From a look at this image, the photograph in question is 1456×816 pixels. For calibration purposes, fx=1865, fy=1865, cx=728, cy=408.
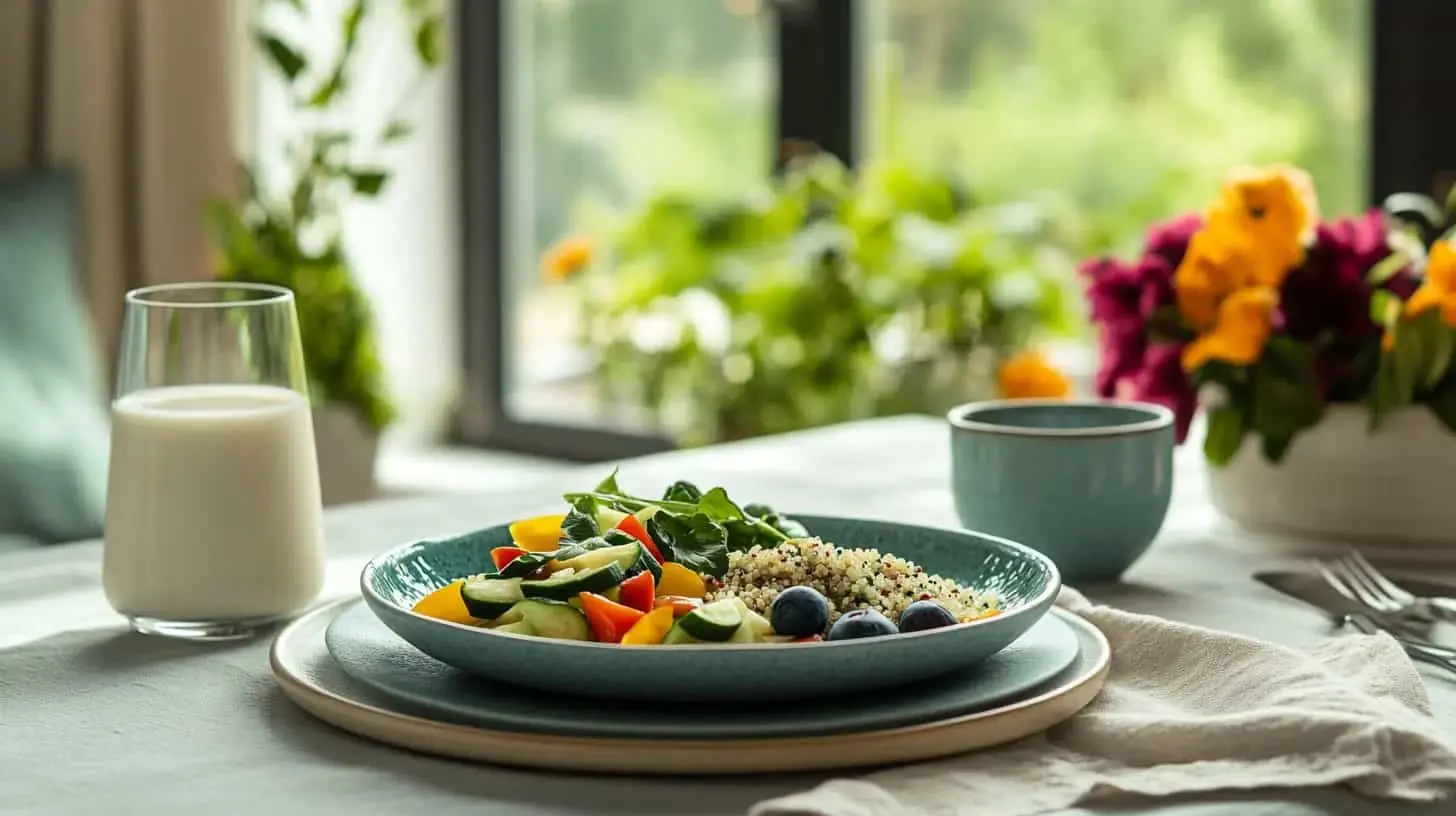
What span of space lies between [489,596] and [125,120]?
7.65 ft

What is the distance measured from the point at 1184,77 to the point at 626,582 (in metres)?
2.20

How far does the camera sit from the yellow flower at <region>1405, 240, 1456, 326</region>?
112 cm

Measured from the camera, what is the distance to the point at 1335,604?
1.02 metres

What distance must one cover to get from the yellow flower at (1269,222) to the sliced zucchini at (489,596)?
597 mm

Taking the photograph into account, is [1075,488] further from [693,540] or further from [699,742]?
[699,742]

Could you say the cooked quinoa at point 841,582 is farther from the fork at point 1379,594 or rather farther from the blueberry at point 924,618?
the fork at point 1379,594

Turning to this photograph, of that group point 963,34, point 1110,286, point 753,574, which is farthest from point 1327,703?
point 963,34

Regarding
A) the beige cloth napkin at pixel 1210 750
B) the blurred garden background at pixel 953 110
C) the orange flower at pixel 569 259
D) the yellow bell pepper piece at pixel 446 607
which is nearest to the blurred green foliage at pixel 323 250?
the orange flower at pixel 569 259

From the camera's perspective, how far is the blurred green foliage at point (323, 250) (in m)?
Result: 2.67

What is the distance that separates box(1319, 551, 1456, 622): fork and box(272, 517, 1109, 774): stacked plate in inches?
9.9

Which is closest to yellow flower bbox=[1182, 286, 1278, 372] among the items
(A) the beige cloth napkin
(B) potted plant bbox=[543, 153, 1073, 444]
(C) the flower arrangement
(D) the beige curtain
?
(C) the flower arrangement

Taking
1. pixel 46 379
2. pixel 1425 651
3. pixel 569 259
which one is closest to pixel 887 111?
pixel 569 259

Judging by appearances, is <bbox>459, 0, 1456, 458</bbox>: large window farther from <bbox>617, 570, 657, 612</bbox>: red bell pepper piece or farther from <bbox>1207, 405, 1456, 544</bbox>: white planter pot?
<bbox>617, 570, 657, 612</bbox>: red bell pepper piece

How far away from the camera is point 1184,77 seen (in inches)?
110
